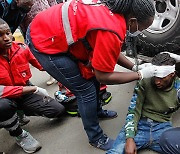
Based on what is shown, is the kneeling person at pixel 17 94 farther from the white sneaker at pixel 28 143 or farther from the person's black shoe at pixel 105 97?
the person's black shoe at pixel 105 97

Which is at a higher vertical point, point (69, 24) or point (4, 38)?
point (69, 24)

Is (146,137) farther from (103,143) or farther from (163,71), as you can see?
(163,71)

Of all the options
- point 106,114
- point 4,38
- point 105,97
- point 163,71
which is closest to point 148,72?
point 163,71

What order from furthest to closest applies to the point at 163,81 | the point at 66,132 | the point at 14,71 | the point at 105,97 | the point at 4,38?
the point at 105,97 → the point at 66,132 → the point at 14,71 → the point at 4,38 → the point at 163,81

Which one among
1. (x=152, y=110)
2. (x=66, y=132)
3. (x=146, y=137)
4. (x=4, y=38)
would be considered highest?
(x=4, y=38)

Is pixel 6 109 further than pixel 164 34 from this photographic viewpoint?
No

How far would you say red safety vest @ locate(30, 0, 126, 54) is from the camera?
1.65 m

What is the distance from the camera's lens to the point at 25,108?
246cm

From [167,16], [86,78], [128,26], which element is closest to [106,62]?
Answer: [128,26]

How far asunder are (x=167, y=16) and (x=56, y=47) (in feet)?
3.85

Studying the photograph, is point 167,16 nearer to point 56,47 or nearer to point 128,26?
point 128,26

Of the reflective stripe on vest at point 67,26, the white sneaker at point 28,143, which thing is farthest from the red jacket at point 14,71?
the reflective stripe on vest at point 67,26

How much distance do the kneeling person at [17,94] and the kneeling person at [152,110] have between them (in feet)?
2.28

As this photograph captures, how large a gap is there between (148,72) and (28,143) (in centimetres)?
110
